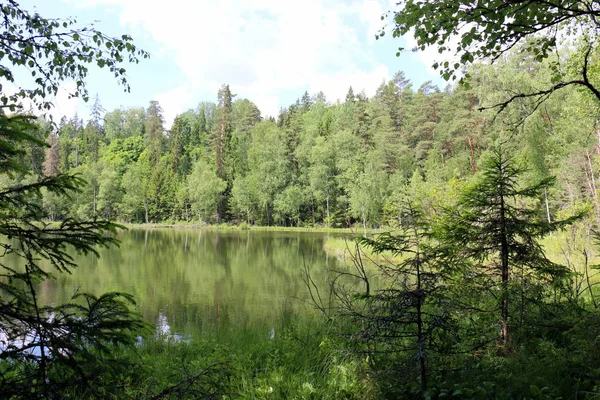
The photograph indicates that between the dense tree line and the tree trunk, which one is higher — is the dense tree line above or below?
above

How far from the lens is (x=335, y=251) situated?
25203 millimetres

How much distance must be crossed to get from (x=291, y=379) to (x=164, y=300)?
9.07 metres

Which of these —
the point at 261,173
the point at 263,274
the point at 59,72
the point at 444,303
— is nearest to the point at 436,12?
the point at 444,303

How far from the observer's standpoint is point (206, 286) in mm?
14445

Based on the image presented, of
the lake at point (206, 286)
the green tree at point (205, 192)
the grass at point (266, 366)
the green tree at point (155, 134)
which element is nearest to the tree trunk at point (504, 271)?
the grass at point (266, 366)

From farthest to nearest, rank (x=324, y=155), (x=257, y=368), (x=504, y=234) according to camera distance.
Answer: (x=324, y=155) < (x=257, y=368) < (x=504, y=234)

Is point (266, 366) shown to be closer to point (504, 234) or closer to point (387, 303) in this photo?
point (387, 303)

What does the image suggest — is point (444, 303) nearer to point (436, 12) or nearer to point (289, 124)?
point (436, 12)

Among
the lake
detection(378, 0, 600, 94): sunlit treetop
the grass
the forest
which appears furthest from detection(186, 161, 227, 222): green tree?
detection(378, 0, 600, 94): sunlit treetop

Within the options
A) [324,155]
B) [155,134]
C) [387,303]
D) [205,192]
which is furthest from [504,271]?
[155,134]

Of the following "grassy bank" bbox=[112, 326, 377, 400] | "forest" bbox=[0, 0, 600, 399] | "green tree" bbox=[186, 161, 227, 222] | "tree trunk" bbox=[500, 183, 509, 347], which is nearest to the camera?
"forest" bbox=[0, 0, 600, 399]

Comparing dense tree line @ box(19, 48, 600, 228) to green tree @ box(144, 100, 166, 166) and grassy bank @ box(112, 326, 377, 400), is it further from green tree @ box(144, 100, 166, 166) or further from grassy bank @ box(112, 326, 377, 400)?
grassy bank @ box(112, 326, 377, 400)

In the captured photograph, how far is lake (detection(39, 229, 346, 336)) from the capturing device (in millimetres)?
9750

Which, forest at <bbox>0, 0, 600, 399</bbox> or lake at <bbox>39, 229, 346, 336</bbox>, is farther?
lake at <bbox>39, 229, 346, 336</bbox>
